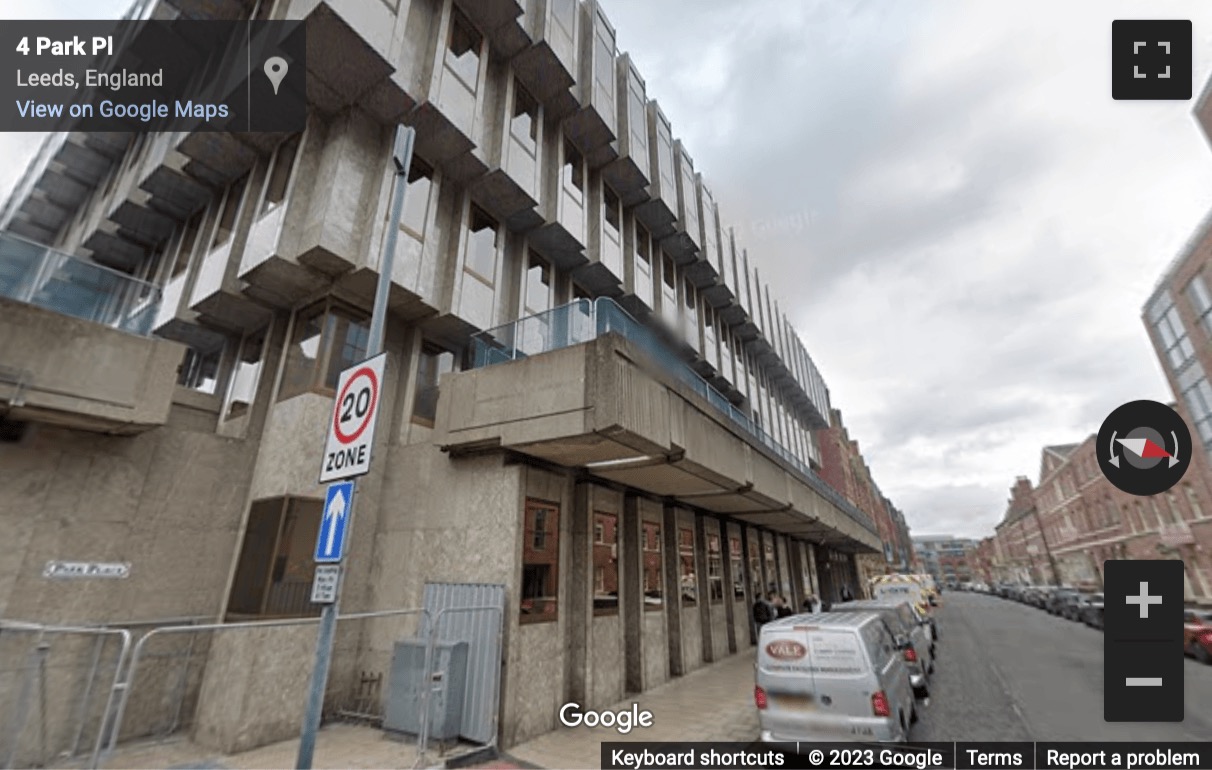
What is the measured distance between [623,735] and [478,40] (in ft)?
51.7

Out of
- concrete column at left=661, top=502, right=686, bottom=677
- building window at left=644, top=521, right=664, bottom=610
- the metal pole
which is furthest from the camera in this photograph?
concrete column at left=661, top=502, right=686, bottom=677

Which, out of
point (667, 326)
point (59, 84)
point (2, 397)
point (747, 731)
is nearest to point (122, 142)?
point (59, 84)

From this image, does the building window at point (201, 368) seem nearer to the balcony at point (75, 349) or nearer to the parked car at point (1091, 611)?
the balcony at point (75, 349)

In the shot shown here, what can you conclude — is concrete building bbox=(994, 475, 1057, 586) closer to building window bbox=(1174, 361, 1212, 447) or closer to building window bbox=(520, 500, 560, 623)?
building window bbox=(1174, 361, 1212, 447)

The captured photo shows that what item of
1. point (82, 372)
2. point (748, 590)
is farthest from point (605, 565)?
point (748, 590)

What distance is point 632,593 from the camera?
37.2 ft

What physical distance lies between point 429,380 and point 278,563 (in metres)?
4.58

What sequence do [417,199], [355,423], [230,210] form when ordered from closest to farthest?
[355,423] < [417,199] < [230,210]

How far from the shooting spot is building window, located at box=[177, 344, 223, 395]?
42.3 ft

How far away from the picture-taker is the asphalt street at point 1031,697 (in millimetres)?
8117

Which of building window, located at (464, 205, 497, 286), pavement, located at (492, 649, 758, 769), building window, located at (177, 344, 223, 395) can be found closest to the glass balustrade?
building window, located at (464, 205, 497, 286)

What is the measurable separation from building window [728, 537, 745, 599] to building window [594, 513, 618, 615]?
7658mm

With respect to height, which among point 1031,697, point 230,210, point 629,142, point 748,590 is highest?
point 629,142

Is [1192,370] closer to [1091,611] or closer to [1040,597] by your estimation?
[1091,611]
